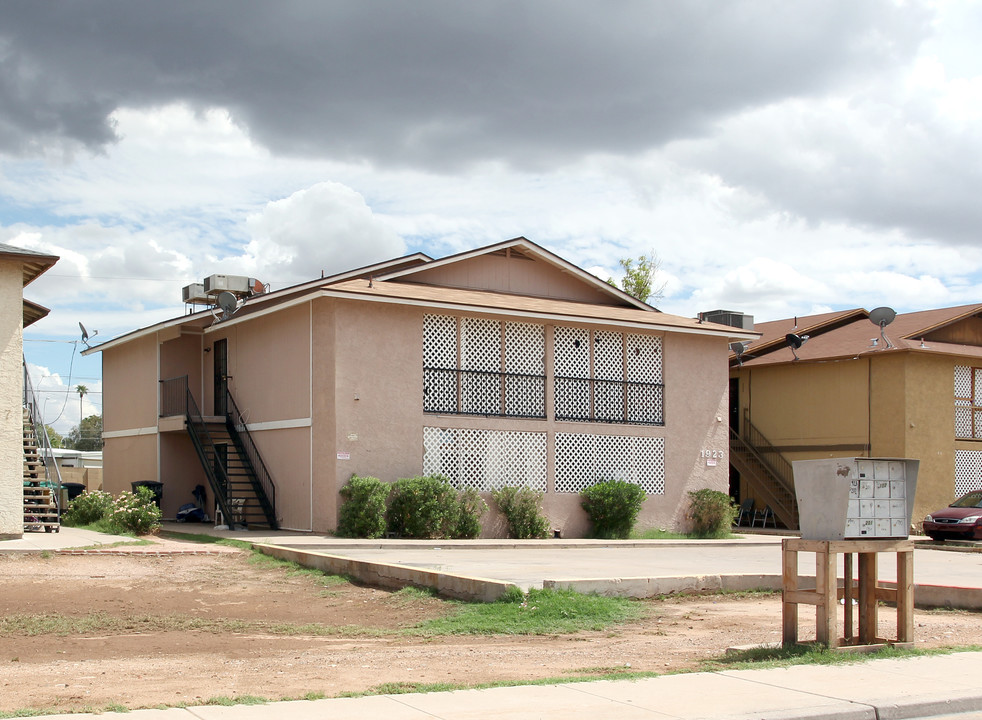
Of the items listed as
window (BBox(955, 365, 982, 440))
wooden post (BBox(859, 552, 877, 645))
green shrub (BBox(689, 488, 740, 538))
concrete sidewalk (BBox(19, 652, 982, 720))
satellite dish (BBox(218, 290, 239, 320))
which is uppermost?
satellite dish (BBox(218, 290, 239, 320))

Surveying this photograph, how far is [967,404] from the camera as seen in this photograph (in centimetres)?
3219

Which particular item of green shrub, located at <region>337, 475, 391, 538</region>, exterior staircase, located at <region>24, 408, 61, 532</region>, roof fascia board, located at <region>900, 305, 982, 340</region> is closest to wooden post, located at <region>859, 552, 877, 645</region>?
green shrub, located at <region>337, 475, 391, 538</region>

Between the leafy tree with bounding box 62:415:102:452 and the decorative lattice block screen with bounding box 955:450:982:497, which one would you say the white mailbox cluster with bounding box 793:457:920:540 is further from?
the leafy tree with bounding box 62:415:102:452

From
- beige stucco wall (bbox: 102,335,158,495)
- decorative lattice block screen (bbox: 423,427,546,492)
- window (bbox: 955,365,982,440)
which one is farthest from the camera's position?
window (bbox: 955,365,982,440)

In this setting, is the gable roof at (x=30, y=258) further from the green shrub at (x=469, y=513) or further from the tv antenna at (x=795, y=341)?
the tv antenna at (x=795, y=341)

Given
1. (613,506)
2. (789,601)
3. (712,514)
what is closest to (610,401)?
(613,506)

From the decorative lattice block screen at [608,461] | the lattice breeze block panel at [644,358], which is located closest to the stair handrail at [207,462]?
the decorative lattice block screen at [608,461]

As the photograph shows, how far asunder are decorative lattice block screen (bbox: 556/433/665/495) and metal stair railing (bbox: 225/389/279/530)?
673cm

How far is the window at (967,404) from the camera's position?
31891 millimetres

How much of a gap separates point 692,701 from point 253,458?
19.1 metres

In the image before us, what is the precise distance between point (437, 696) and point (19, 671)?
11.2 feet

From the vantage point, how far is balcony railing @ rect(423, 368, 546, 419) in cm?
2334

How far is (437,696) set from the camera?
287 inches

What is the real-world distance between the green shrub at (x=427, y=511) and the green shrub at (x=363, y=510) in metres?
0.47
